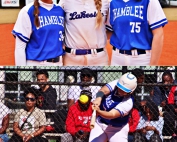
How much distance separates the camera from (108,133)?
573cm

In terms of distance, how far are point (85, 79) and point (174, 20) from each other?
15.2ft

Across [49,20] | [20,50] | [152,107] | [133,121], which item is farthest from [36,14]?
[152,107]

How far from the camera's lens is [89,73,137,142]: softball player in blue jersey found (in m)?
5.34

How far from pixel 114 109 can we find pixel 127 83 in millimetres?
293

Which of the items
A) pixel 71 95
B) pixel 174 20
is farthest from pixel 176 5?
pixel 71 95

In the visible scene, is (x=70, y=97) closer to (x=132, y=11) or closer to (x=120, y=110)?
(x=120, y=110)

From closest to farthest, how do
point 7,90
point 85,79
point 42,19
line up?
point 42,19 → point 85,79 → point 7,90

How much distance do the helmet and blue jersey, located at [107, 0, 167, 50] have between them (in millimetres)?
304

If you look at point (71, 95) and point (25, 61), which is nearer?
point (25, 61)

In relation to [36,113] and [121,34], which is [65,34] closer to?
[121,34]

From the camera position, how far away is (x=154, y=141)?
237 inches

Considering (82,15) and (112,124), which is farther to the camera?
(112,124)

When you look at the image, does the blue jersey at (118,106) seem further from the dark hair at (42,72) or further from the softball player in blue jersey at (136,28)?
the dark hair at (42,72)

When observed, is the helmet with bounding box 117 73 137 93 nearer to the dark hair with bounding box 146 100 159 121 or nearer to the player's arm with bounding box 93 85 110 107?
the player's arm with bounding box 93 85 110 107
